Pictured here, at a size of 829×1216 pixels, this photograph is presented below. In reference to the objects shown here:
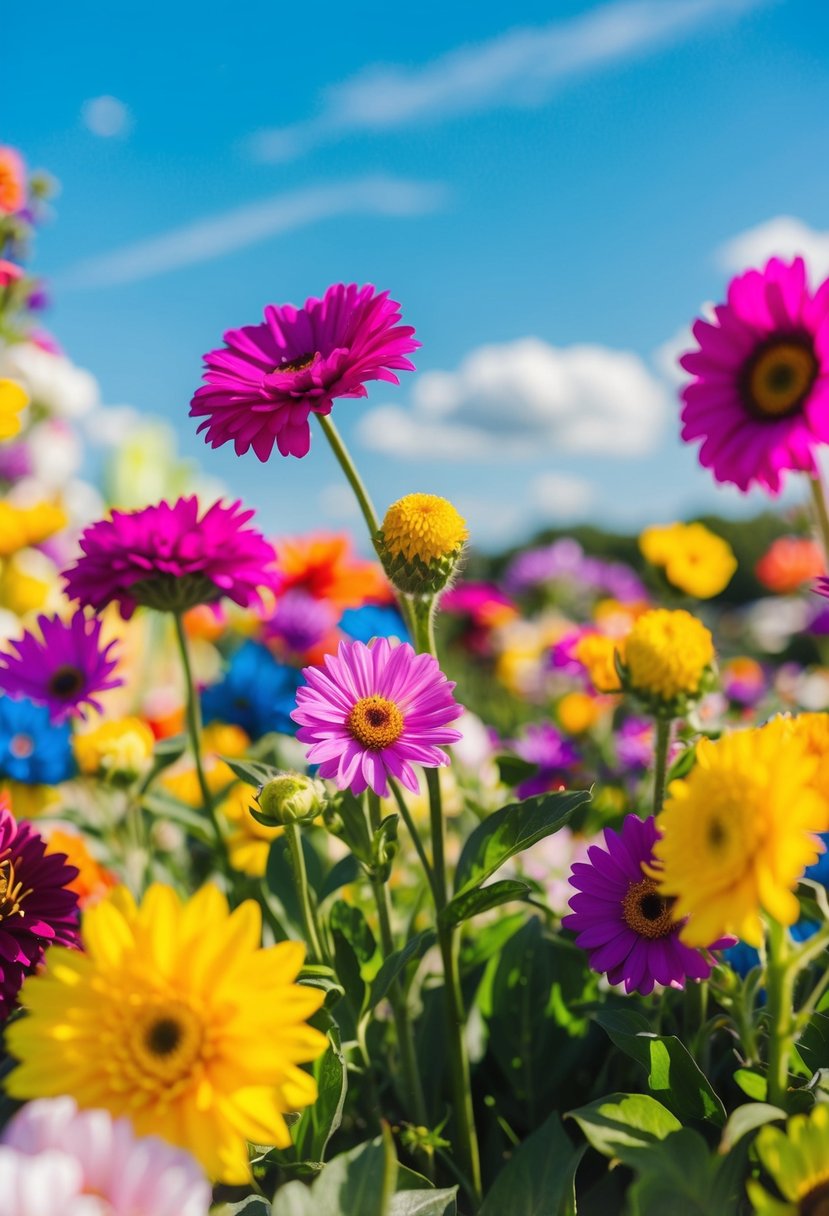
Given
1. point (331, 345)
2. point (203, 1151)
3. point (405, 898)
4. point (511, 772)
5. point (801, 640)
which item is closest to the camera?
point (203, 1151)

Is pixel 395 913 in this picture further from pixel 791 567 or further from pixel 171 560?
pixel 791 567

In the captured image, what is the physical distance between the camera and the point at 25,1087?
496mm

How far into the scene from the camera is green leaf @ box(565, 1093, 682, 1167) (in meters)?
0.53

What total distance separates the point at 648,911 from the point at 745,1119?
0.19m

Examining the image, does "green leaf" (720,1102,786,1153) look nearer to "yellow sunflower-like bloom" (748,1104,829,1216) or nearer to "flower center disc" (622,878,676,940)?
"yellow sunflower-like bloom" (748,1104,829,1216)

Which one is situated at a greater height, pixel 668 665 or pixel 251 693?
pixel 251 693

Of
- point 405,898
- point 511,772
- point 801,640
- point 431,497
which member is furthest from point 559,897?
point 801,640

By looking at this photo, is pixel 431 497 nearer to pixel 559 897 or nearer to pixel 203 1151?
pixel 203 1151

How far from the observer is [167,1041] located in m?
0.49

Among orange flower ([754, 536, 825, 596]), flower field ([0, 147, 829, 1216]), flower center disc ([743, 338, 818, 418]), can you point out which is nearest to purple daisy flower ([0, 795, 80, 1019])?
flower field ([0, 147, 829, 1216])

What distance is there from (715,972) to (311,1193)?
285 mm

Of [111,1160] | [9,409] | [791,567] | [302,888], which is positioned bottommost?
[111,1160]

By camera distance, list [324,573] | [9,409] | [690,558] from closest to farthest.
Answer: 1. [9,409]
2. [690,558]
3. [324,573]

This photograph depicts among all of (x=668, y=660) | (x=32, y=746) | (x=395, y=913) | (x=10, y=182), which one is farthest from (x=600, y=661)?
(x=10, y=182)
